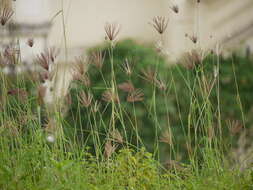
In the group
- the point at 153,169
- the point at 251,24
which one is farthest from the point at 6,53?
the point at 251,24

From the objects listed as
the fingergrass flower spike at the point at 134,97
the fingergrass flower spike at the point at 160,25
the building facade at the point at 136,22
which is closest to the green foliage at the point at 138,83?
the building facade at the point at 136,22

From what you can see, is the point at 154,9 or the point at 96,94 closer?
the point at 96,94

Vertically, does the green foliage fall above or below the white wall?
below

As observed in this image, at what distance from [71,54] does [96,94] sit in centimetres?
485

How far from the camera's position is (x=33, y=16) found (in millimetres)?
10094

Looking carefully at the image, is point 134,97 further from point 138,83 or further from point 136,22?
point 136,22

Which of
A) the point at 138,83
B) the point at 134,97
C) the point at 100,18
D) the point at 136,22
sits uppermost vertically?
the point at 100,18

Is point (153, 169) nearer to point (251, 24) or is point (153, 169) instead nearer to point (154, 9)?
point (251, 24)

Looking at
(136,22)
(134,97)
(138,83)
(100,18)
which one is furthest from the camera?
(136,22)

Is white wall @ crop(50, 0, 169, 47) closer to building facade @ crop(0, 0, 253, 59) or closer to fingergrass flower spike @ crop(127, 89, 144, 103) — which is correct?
building facade @ crop(0, 0, 253, 59)

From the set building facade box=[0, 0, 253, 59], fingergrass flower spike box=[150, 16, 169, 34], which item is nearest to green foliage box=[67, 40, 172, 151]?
building facade box=[0, 0, 253, 59]

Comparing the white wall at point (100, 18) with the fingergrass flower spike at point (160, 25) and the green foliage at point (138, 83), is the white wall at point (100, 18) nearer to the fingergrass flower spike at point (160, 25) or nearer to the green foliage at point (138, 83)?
the green foliage at point (138, 83)

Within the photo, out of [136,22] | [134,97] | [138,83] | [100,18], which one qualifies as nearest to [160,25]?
[134,97]

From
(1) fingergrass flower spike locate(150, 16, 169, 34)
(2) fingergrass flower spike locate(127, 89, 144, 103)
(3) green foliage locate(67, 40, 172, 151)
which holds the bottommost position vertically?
(3) green foliage locate(67, 40, 172, 151)
